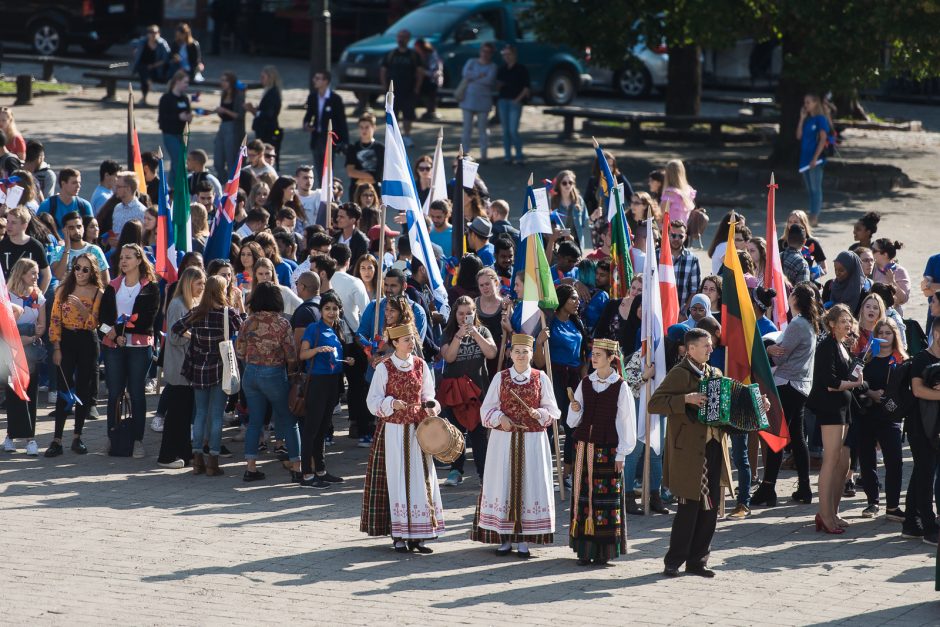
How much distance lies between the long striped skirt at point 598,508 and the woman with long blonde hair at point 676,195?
20.1 ft

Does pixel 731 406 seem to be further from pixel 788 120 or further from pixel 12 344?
pixel 788 120

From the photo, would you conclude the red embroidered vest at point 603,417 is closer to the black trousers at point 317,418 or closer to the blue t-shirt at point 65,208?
the black trousers at point 317,418

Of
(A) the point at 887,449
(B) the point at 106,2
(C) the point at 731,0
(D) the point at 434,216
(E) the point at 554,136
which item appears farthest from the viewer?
(B) the point at 106,2

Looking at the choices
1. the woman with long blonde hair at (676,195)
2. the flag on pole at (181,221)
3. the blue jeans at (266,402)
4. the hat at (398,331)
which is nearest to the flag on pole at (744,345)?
the hat at (398,331)

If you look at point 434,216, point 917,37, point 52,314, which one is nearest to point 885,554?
point 434,216

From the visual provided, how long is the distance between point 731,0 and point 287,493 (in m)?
13.5

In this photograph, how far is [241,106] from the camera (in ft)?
66.6

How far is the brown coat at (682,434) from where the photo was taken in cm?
929

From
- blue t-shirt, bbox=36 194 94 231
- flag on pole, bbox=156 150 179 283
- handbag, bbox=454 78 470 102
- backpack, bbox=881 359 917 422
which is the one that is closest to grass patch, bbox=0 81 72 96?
handbag, bbox=454 78 470 102

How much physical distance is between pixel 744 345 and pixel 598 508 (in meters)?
1.84

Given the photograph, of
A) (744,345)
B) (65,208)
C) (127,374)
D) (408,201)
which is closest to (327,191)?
(408,201)

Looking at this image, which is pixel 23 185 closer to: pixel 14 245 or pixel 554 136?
pixel 14 245

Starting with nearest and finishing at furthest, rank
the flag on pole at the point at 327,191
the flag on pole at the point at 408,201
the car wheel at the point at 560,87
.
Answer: the flag on pole at the point at 408,201 → the flag on pole at the point at 327,191 → the car wheel at the point at 560,87

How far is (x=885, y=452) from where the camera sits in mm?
10594
